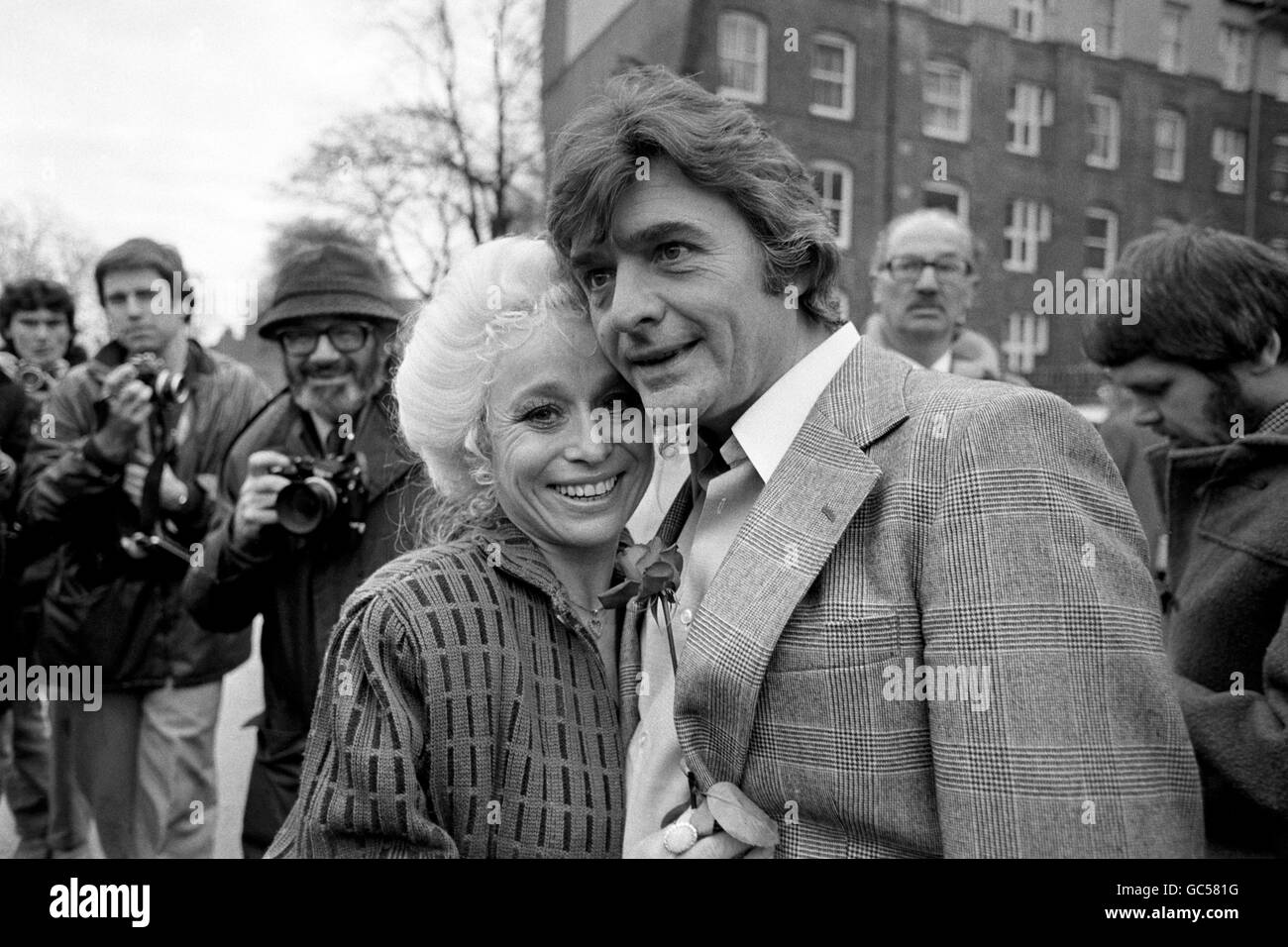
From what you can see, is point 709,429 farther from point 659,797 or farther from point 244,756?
point 244,756

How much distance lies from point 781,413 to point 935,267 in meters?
2.00

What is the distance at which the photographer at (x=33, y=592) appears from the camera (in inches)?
146

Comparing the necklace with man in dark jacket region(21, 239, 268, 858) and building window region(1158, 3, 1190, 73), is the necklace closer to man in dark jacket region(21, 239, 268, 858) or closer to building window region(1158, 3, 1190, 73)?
man in dark jacket region(21, 239, 268, 858)

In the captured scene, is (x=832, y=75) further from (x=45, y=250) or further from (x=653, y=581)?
(x=653, y=581)

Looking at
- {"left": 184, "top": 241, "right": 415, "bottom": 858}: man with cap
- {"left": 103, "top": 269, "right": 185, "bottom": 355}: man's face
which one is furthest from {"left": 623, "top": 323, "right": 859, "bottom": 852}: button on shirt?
{"left": 103, "top": 269, "right": 185, "bottom": 355}: man's face

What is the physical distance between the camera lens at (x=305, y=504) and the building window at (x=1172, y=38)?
5.29 meters

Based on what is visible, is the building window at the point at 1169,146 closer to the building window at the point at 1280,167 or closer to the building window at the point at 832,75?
the building window at the point at 1280,167

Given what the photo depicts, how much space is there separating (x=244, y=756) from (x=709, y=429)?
4.19 meters

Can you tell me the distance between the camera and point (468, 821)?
5.08ft

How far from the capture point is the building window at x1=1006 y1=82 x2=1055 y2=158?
709cm

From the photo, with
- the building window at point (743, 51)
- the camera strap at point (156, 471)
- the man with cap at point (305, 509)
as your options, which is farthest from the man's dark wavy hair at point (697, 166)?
the building window at point (743, 51)

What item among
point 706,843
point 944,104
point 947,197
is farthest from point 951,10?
point 706,843

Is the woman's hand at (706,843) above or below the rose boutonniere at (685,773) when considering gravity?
below
